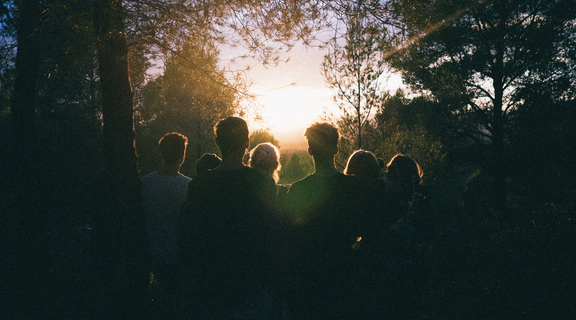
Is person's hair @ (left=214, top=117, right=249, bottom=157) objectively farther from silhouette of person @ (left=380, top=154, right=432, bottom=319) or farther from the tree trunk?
the tree trunk

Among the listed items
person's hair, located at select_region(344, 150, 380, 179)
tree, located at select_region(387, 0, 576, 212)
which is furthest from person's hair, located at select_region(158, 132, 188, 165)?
tree, located at select_region(387, 0, 576, 212)

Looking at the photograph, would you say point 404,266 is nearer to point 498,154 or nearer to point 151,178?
point 151,178

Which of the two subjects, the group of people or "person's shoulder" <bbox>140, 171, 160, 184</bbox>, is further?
"person's shoulder" <bbox>140, 171, 160, 184</bbox>

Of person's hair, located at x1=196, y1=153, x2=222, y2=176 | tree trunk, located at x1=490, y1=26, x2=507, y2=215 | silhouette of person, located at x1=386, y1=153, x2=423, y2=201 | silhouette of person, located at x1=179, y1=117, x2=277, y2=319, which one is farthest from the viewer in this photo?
tree trunk, located at x1=490, y1=26, x2=507, y2=215

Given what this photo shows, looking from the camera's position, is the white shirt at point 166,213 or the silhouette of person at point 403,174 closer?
the silhouette of person at point 403,174

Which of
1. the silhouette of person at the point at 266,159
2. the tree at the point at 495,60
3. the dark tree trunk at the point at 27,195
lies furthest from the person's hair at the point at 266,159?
the tree at the point at 495,60

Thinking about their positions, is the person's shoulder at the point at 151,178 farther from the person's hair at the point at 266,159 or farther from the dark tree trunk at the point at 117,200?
the person's hair at the point at 266,159

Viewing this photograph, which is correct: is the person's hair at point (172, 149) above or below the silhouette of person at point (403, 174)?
above

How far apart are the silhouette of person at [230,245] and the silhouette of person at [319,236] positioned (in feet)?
→ 1.03

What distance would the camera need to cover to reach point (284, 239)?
6.49 ft

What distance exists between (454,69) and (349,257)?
50.6ft

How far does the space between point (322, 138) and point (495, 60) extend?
657 inches

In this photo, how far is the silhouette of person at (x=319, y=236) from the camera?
6.93 feet

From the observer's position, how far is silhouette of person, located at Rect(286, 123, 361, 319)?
6.93 feet
